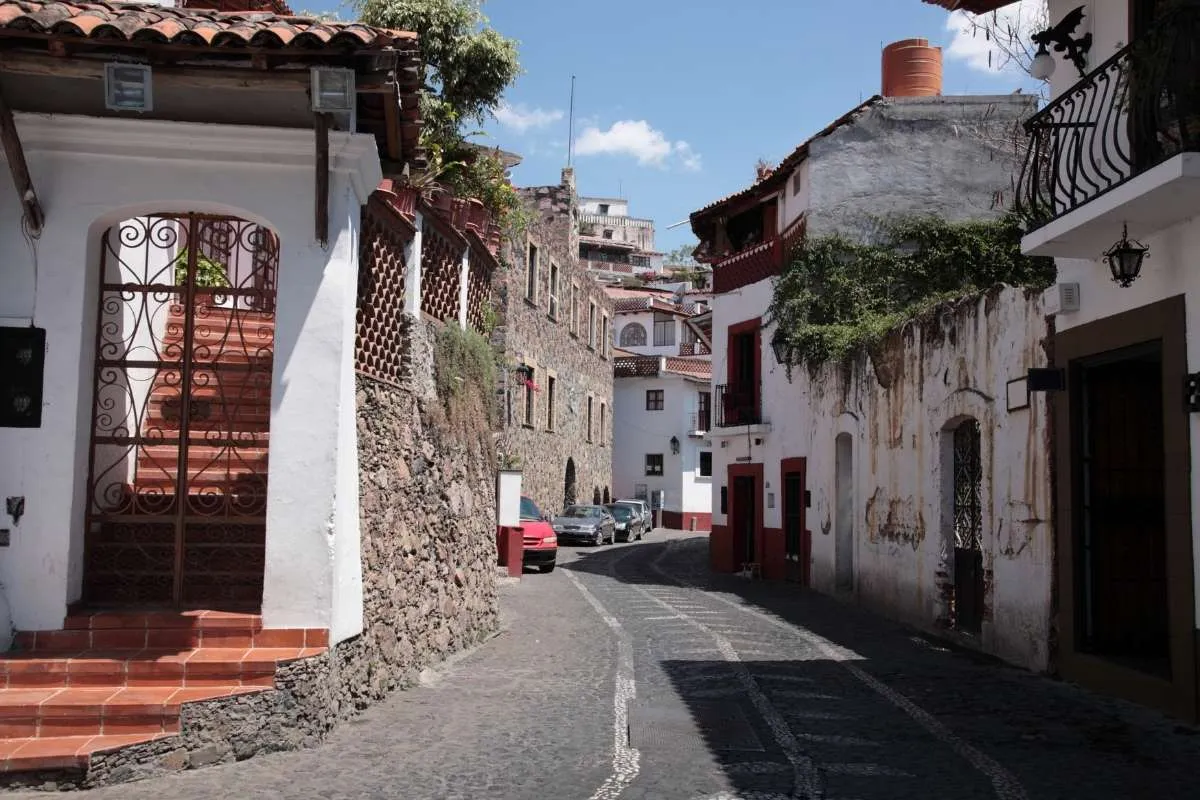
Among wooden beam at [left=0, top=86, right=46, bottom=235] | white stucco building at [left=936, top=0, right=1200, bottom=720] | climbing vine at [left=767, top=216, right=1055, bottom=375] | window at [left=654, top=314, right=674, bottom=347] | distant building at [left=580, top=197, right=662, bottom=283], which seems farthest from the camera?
distant building at [left=580, top=197, right=662, bottom=283]

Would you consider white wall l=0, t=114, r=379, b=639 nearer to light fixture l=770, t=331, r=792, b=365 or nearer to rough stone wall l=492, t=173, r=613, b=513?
light fixture l=770, t=331, r=792, b=365

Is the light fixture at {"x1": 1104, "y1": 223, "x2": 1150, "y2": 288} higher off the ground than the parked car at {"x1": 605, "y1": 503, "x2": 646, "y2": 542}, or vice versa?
the light fixture at {"x1": 1104, "y1": 223, "x2": 1150, "y2": 288}

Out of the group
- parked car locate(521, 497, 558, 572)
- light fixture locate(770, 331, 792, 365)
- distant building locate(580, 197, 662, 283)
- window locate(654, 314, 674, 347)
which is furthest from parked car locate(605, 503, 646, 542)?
distant building locate(580, 197, 662, 283)

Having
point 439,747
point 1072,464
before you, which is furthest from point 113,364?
point 1072,464

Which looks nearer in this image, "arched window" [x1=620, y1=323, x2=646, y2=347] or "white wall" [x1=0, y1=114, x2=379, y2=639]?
"white wall" [x1=0, y1=114, x2=379, y2=639]

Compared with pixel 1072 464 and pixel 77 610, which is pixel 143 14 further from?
pixel 1072 464

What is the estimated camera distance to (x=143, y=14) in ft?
21.3

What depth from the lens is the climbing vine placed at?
19.3 meters

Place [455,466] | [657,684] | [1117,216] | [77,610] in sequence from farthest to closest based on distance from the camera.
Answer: [455,466]
[657,684]
[1117,216]
[77,610]

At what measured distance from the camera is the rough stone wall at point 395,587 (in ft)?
20.4

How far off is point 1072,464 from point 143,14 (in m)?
8.04

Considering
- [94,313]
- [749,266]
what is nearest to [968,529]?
[94,313]

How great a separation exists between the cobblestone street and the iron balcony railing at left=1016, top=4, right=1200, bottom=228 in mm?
3924

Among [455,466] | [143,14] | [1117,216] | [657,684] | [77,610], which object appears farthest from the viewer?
[455,466]
